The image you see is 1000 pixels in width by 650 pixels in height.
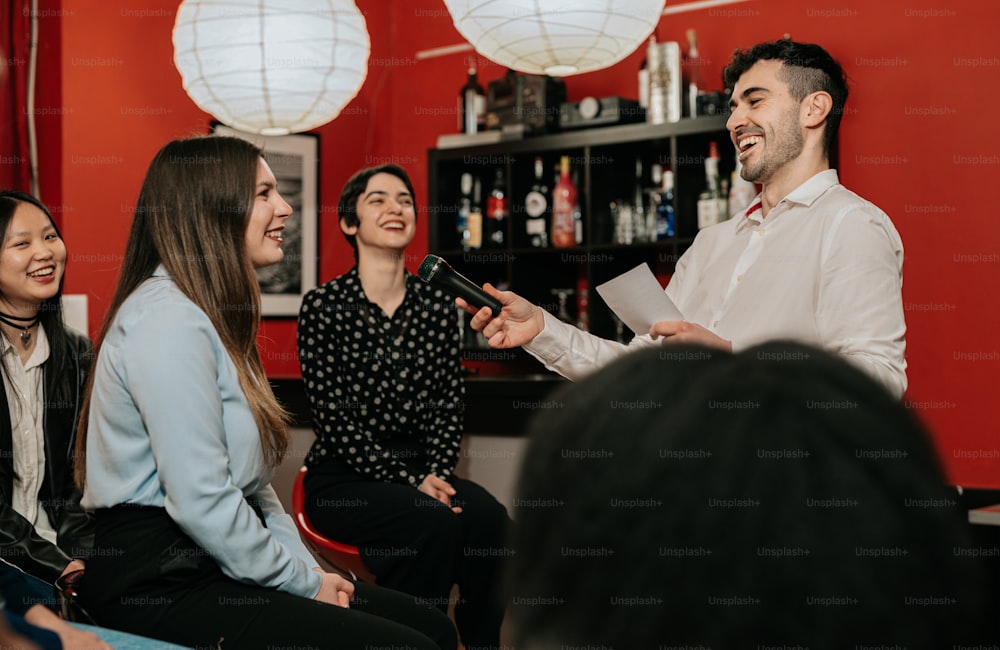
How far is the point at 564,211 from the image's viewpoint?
4203mm

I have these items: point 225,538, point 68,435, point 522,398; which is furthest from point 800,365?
point 522,398

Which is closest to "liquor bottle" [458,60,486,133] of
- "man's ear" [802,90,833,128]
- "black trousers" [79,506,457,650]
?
"man's ear" [802,90,833,128]

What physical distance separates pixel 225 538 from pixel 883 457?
1336mm

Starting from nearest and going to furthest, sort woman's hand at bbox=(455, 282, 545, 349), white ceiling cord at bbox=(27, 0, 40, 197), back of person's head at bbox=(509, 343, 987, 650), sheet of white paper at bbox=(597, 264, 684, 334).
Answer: back of person's head at bbox=(509, 343, 987, 650)
sheet of white paper at bbox=(597, 264, 684, 334)
woman's hand at bbox=(455, 282, 545, 349)
white ceiling cord at bbox=(27, 0, 40, 197)

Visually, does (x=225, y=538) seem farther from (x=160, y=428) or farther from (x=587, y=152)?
(x=587, y=152)

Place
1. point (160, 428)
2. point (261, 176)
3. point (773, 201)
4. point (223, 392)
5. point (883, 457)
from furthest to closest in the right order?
point (773, 201) → point (261, 176) → point (223, 392) → point (160, 428) → point (883, 457)

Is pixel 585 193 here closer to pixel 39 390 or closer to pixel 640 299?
pixel 640 299

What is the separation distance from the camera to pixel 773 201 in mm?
2180

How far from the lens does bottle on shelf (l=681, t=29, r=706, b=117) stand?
12.8 feet

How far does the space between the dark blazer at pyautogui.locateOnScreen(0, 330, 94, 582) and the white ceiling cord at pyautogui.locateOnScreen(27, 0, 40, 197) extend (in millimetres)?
1763

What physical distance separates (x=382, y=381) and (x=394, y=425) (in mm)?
136

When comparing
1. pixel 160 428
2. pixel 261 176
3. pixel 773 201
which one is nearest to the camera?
pixel 160 428

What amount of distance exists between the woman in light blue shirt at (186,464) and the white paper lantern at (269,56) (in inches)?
41.6

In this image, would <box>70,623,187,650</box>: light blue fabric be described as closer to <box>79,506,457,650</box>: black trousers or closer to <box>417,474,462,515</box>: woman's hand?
<box>79,506,457,650</box>: black trousers
